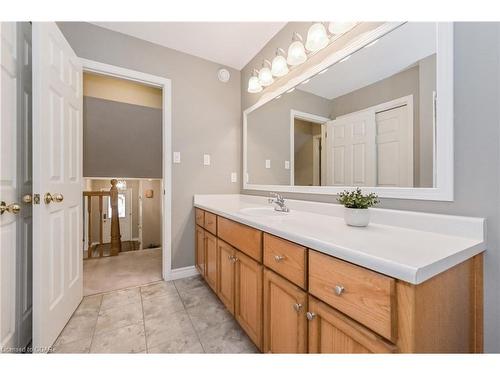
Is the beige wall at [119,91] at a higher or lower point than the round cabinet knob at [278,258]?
higher

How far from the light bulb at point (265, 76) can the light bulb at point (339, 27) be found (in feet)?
2.15

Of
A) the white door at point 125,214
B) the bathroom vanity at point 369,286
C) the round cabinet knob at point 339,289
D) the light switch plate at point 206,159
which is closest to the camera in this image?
the bathroom vanity at point 369,286

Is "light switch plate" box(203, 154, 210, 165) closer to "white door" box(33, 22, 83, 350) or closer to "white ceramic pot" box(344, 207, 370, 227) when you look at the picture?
"white door" box(33, 22, 83, 350)

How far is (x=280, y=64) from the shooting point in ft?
5.52

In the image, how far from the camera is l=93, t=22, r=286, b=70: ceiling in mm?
1706

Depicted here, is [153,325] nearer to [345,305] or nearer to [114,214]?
[345,305]

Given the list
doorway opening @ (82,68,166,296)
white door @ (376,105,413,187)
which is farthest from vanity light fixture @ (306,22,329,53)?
doorway opening @ (82,68,166,296)

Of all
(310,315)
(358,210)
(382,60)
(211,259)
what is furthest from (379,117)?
(211,259)

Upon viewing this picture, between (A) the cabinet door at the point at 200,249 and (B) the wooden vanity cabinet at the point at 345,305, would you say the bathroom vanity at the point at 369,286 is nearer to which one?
(B) the wooden vanity cabinet at the point at 345,305

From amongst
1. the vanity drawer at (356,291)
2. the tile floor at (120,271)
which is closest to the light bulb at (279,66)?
the vanity drawer at (356,291)

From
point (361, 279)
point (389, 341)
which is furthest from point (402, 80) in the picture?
point (389, 341)

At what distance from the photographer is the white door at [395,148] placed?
0.98 metres
